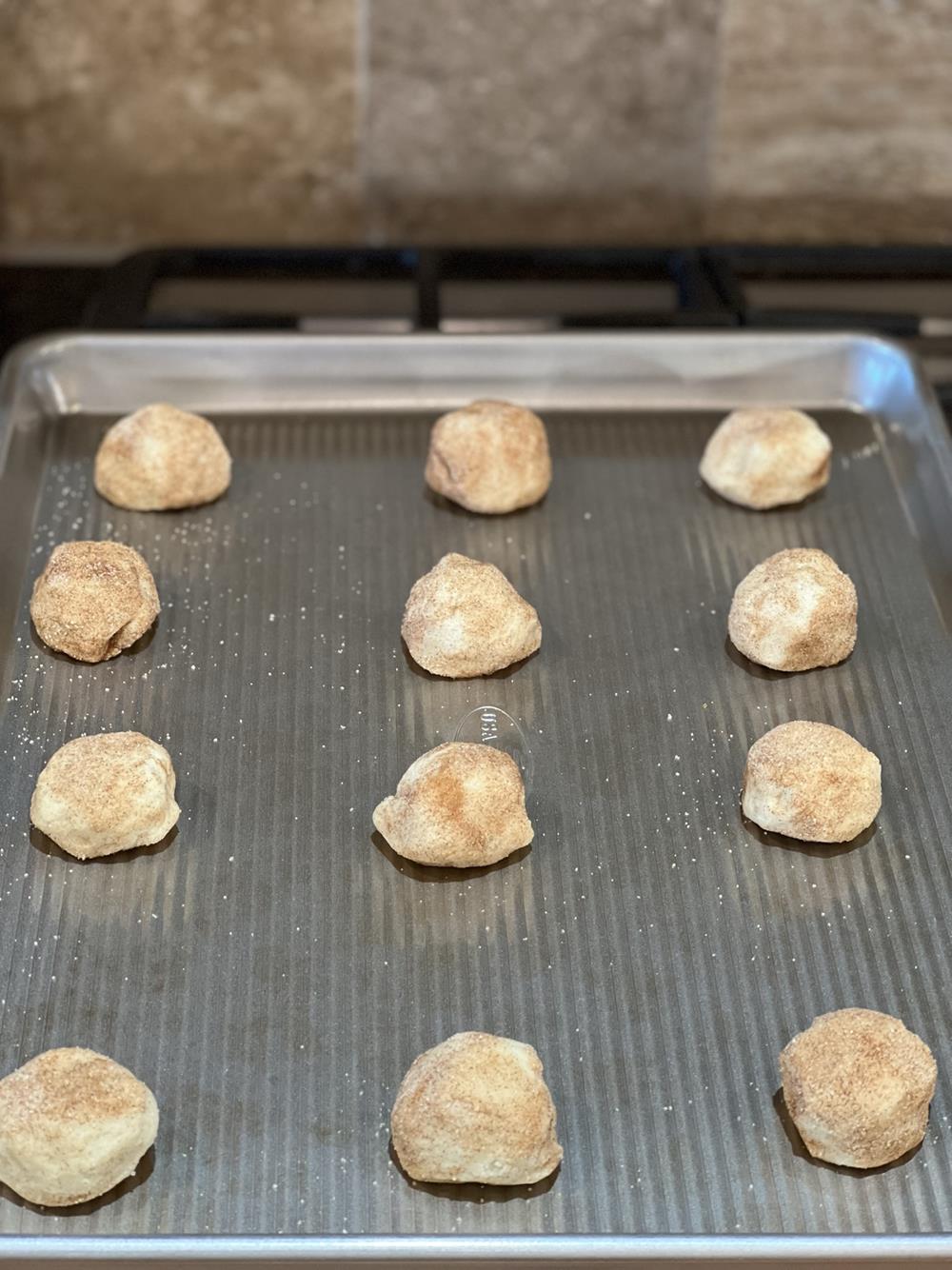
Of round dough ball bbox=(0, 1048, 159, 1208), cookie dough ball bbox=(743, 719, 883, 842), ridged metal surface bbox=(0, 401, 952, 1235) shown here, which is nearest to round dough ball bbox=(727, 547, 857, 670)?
ridged metal surface bbox=(0, 401, 952, 1235)

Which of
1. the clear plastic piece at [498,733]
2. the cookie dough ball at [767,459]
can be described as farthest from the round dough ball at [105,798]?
the cookie dough ball at [767,459]

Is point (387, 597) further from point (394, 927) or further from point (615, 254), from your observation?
point (615, 254)

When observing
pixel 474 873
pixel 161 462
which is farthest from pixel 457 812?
pixel 161 462

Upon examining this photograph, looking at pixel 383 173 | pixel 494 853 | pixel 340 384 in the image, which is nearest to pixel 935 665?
pixel 494 853

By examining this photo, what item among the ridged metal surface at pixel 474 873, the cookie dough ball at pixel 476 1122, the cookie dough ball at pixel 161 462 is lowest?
the ridged metal surface at pixel 474 873

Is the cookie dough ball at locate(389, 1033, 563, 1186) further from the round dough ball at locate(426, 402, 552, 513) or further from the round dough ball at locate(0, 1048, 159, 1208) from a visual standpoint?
the round dough ball at locate(426, 402, 552, 513)

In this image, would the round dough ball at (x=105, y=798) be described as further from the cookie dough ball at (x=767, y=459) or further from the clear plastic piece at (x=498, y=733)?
the cookie dough ball at (x=767, y=459)
